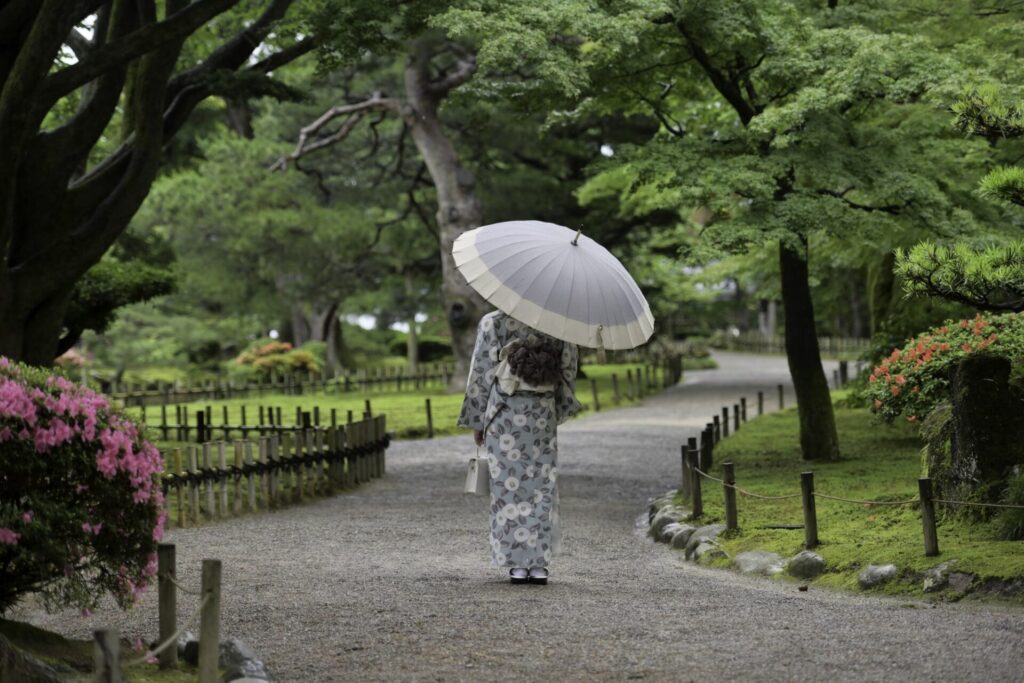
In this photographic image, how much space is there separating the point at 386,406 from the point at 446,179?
5259 millimetres

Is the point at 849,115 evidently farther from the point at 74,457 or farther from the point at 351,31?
the point at 74,457

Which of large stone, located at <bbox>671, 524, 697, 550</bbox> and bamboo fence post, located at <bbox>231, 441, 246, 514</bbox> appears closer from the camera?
large stone, located at <bbox>671, 524, 697, 550</bbox>

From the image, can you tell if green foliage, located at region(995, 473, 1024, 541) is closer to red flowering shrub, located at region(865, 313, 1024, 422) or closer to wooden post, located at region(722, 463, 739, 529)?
wooden post, located at region(722, 463, 739, 529)

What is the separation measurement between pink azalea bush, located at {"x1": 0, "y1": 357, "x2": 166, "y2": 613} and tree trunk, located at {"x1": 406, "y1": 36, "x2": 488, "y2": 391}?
72.3ft

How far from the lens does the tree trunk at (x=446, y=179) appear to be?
93.1 ft

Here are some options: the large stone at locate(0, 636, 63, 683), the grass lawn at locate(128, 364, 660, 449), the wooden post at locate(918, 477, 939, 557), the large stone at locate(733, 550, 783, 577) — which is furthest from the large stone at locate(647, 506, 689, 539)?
the grass lawn at locate(128, 364, 660, 449)

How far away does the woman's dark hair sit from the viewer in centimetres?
852

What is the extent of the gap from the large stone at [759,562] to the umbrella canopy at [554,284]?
2082mm

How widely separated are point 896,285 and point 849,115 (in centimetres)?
675

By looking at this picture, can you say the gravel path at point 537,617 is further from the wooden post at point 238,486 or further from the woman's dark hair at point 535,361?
the woman's dark hair at point 535,361

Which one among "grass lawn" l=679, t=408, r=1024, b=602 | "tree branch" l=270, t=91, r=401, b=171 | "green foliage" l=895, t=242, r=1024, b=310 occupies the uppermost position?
"tree branch" l=270, t=91, r=401, b=171

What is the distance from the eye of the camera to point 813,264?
19281mm

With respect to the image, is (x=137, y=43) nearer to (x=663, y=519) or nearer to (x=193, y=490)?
(x=193, y=490)

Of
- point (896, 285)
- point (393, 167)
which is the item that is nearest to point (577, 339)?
point (896, 285)
